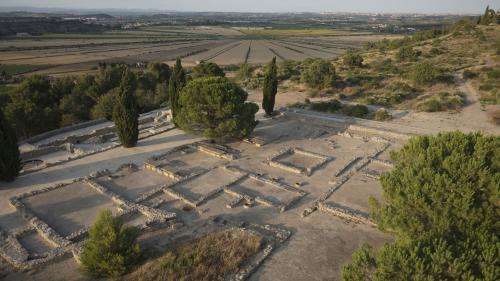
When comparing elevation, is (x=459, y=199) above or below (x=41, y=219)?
above

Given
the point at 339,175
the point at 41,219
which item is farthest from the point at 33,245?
the point at 339,175

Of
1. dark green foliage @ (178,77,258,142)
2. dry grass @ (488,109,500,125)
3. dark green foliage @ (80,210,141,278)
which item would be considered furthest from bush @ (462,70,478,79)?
dark green foliage @ (80,210,141,278)

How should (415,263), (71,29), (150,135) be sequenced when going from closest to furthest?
(415,263) → (150,135) → (71,29)

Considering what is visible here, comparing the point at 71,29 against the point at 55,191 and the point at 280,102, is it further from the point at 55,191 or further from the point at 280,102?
the point at 55,191

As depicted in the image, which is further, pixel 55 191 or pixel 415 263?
pixel 55 191

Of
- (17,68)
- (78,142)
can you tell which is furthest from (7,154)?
(17,68)

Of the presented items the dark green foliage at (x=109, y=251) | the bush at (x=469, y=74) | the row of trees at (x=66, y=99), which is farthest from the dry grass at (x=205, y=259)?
the bush at (x=469, y=74)

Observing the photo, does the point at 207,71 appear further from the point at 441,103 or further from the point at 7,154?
the point at 7,154
